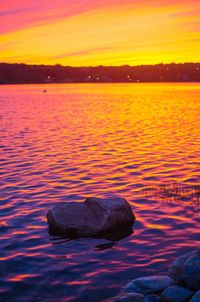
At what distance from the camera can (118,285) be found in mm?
11617

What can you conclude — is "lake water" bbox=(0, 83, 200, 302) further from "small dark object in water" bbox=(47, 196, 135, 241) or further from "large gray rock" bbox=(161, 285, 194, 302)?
"large gray rock" bbox=(161, 285, 194, 302)

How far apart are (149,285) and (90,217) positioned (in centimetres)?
520

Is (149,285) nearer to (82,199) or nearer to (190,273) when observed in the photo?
(190,273)

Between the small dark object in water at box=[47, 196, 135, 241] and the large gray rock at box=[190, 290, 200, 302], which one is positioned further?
the small dark object in water at box=[47, 196, 135, 241]

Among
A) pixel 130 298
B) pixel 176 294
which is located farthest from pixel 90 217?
pixel 176 294

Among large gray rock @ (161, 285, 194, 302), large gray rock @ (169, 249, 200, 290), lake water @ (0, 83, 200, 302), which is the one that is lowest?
lake water @ (0, 83, 200, 302)

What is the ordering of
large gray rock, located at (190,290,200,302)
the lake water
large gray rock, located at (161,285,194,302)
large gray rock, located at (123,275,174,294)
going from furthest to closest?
the lake water → large gray rock, located at (123,275,174,294) → large gray rock, located at (161,285,194,302) → large gray rock, located at (190,290,200,302)

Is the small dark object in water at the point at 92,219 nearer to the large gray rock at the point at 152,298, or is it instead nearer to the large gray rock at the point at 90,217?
the large gray rock at the point at 90,217

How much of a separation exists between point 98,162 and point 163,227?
12871mm

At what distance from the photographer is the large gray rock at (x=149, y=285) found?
33.6ft

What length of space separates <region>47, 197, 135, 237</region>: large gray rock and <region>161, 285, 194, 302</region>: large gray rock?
18.5ft

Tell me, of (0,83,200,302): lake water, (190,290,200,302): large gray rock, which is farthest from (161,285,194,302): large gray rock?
(0,83,200,302): lake water

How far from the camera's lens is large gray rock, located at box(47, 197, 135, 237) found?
15.1 meters

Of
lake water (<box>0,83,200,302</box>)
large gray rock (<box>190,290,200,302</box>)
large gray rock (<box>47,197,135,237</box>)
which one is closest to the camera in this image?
large gray rock (<box>190,290,200,302</box>)
